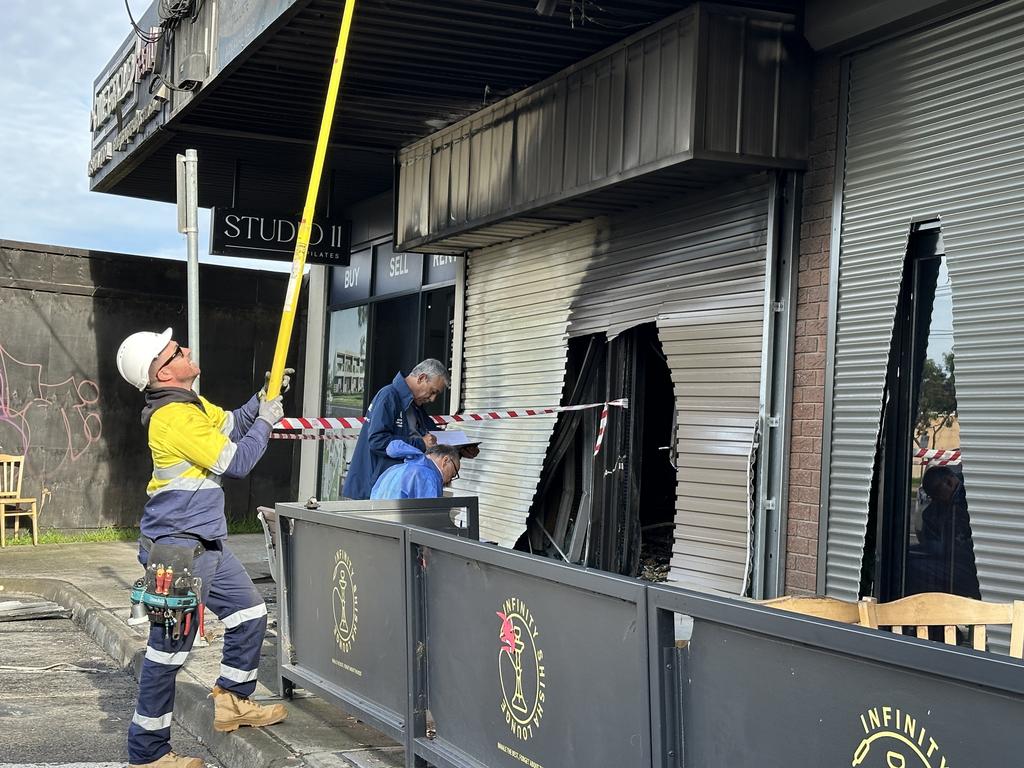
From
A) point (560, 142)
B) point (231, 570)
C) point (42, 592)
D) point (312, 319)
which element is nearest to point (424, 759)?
point (231, 570)

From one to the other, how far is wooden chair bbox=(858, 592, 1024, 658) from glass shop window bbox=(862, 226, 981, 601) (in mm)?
2321

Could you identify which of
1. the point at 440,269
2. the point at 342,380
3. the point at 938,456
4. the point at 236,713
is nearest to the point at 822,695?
the point at 236,713

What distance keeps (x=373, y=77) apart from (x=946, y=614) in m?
6.41

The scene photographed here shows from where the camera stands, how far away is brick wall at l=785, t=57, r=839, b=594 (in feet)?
22.7

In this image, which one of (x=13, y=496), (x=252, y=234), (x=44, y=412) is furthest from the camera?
(x=44, y=412)

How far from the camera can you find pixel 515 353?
1034 centimetres

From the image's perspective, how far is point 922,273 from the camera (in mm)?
6383

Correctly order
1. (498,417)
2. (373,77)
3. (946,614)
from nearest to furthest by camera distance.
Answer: (946,614)
(373,77)
(498,417)

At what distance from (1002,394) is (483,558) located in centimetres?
309

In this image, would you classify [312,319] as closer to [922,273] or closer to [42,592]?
[42,592]

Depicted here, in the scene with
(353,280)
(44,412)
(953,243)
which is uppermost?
(353,280)

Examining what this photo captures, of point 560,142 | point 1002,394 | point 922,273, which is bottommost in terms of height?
point 1002,394

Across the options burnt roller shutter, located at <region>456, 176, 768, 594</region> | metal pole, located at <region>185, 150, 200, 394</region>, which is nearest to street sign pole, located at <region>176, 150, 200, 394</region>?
metal pole, located at <region>185, 150, 200, 394</region>

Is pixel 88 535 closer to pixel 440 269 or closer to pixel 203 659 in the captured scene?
pixel 440 269
